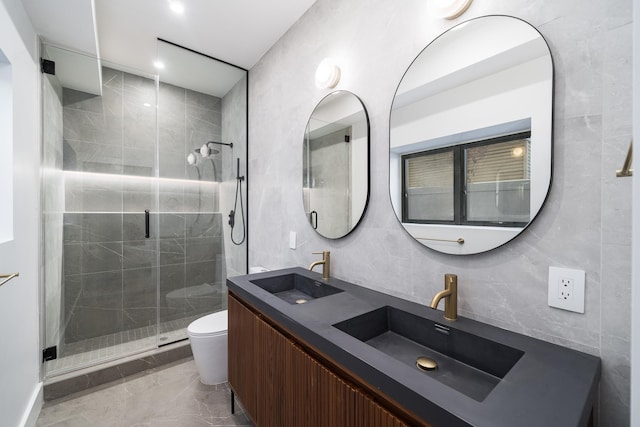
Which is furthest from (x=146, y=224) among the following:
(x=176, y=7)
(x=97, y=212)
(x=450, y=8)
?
(x=450, y=8)

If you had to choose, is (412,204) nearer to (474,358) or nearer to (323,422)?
(474,358)

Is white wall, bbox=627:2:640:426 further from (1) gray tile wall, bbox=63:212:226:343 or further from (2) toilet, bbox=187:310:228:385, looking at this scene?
(1) gray tile wall, bbox=63:212:226:343

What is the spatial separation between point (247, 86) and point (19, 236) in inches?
85.1

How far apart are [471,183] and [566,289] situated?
0.45 meters

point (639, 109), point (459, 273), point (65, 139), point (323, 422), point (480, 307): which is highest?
point (65, 139)

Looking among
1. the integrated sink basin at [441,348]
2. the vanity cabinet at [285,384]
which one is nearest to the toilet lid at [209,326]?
the vanity cabinet at [285,384]

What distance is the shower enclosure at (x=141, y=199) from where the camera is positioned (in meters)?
2.33

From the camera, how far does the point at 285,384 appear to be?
3.66 ft

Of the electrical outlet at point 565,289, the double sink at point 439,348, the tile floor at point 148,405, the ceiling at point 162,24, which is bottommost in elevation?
the tile floor at point 148,405

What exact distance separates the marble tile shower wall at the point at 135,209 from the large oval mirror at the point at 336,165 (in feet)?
4.73

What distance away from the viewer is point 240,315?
1.53m

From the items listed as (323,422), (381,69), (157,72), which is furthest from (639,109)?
(157,72)

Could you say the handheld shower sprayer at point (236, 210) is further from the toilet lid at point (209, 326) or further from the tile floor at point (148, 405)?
the tile floor at point (148, 405)

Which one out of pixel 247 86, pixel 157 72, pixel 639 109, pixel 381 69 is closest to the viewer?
pixel 639 109
